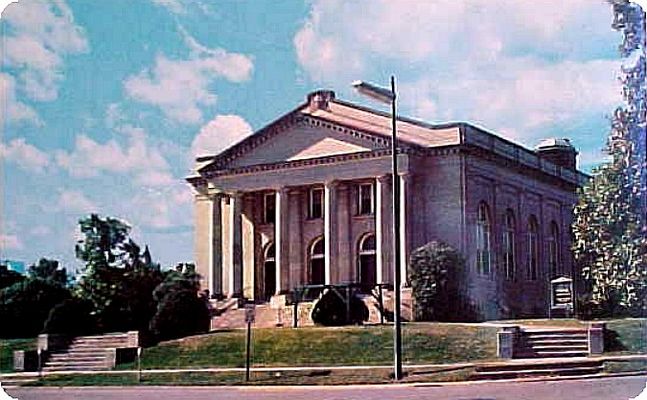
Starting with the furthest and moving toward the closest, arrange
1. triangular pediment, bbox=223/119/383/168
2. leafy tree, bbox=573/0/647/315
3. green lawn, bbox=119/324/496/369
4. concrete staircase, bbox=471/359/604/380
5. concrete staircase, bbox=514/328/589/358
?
triangular pediment, bbox=223/119/383/168 → green lawn, bbox=119/324/496/369 → concrete staircase, bbox=514/328/589/358 → concrete staircase, bbox=471/359/604/380 → leafy tree, bbox=573/0/647/315

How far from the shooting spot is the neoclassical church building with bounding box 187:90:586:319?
28.9ft

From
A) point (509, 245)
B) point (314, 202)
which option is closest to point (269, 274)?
point (314, 202)

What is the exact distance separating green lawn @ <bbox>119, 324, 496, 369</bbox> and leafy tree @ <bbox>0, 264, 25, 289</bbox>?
0.96m

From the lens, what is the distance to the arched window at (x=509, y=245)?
29.4 ft

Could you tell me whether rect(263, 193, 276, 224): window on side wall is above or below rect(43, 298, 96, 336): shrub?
above

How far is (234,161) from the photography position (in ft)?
30.9

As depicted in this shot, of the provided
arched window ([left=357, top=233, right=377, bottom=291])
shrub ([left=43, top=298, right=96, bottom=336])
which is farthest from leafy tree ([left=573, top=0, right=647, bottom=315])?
shrub ([left=43, top=298, right=96, bottom=336])

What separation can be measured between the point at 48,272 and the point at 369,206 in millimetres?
2308

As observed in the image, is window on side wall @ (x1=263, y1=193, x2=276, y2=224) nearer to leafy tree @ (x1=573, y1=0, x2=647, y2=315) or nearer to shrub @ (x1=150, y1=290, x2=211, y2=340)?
shrub @ (x1=150, y1=290, x2=211, y2=340)

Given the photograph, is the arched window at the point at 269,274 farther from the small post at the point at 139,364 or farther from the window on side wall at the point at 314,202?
the small post at the point at 139,364

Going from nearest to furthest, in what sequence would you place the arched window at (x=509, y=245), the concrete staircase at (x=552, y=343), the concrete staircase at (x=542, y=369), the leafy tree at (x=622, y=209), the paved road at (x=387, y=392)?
the paved road at (x=387, y=392) → the leafy tree at (x=622, y=209) → the concrete staircase at (x=542, y=369) → the concrete staircase at (x=552, y=343) → the arched window at (x=509, y=245)

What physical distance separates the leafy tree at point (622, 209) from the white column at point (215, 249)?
2.43 metres

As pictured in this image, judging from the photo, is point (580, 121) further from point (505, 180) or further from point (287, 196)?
point (287, 196)

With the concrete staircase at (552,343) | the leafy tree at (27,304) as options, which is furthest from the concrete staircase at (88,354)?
the concrete staircase at (552,343)
